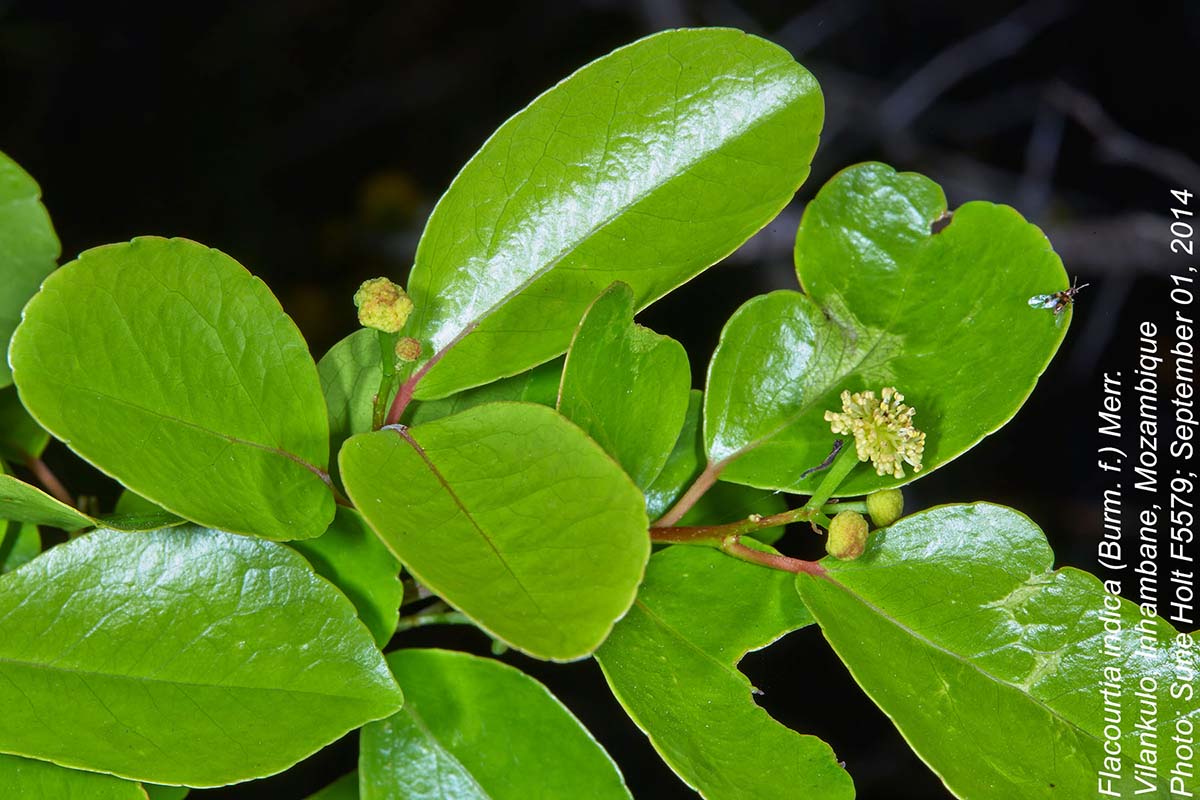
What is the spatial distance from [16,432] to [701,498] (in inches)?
30.6

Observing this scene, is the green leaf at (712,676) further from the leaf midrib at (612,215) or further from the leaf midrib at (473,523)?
the leaf midrib at (612,215)

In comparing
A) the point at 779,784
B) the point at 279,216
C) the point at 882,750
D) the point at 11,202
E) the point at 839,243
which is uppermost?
the point at 11,202

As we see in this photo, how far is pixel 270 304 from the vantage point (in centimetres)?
94

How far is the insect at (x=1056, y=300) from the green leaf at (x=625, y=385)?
34 cm

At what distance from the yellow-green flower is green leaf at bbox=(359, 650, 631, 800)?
1.24 ft

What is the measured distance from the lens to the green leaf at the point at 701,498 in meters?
1.12

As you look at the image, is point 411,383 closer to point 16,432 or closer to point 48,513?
point 48,513

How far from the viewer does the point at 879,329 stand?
1056 mm

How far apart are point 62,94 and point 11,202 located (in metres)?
2.29

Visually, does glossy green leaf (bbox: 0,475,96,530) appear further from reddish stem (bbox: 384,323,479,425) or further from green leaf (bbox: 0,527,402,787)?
reddish stem (bbox: 384,323,479,425)

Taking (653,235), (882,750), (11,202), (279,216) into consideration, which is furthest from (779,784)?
(279,216)

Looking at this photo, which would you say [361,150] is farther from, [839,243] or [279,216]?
[839,243]

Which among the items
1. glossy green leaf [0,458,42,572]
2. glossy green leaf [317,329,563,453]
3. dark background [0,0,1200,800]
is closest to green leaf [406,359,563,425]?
glossy green leaf [317,329,563,453]

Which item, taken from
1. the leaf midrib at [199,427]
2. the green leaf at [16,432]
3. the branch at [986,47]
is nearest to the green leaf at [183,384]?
the leaf midrib at [199,427]
